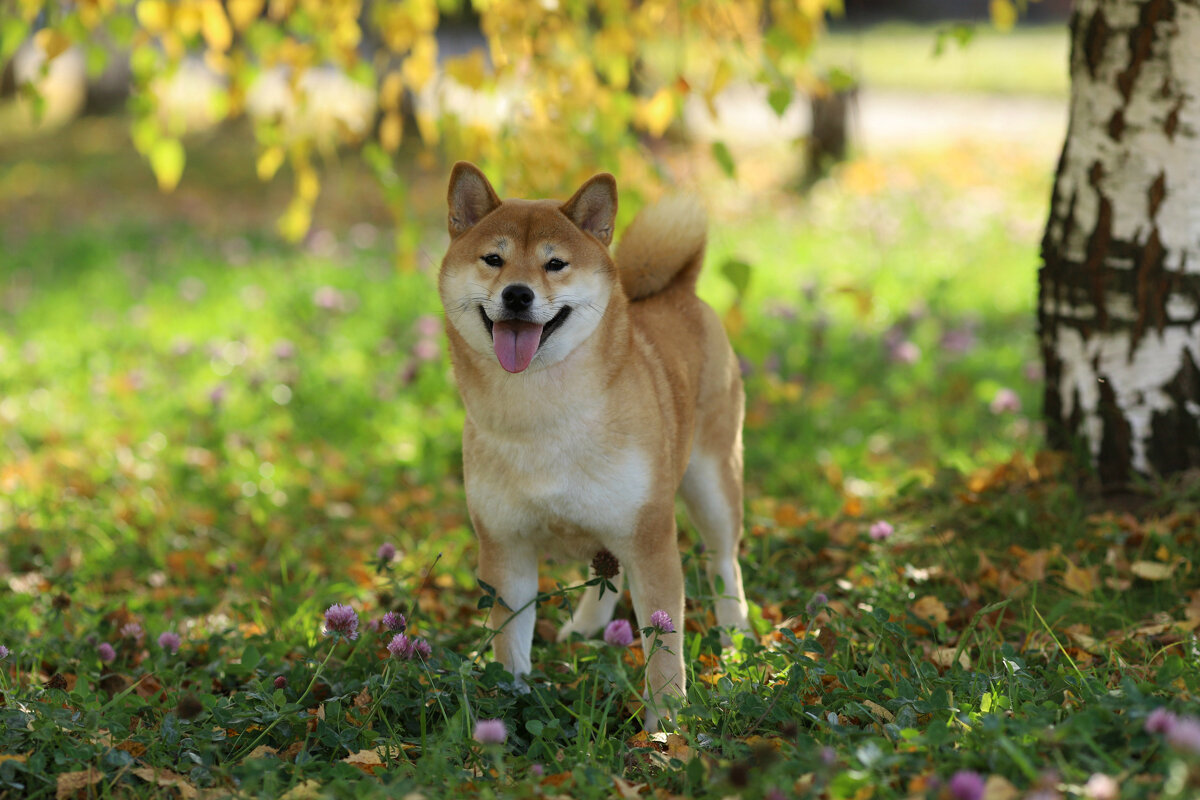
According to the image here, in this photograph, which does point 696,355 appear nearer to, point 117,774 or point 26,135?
point 117,774

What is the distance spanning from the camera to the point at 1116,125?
3.95m

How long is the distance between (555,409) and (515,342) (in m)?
0.22

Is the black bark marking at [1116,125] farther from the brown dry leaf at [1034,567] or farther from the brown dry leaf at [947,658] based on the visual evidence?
the brown dry leaf at [947,658]

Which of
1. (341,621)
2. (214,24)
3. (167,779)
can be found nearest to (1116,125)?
(341,621)

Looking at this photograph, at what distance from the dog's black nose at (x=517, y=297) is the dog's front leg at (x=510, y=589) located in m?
0.65

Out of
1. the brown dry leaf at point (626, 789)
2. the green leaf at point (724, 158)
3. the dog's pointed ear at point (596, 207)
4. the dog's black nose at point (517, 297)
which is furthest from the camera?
the green leaf at point (724, 158)

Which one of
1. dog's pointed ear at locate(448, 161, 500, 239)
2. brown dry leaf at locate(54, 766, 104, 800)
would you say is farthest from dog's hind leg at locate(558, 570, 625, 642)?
brown dry leaf at locate(54, 766, 104, 800)

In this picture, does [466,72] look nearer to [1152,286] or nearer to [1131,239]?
[1131,239]

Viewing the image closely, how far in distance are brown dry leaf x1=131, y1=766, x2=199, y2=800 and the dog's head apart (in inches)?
47.3

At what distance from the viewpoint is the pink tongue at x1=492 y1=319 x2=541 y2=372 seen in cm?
285

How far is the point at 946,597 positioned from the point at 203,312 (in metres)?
5.93

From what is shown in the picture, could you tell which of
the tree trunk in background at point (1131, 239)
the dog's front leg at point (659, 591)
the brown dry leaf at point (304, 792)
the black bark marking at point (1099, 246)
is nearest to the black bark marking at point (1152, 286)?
the tree trunk in background at point (1131, 239)

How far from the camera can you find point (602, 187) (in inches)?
121

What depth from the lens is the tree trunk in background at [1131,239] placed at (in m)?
3.86
